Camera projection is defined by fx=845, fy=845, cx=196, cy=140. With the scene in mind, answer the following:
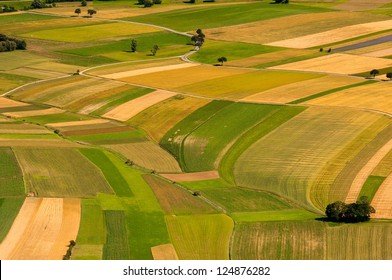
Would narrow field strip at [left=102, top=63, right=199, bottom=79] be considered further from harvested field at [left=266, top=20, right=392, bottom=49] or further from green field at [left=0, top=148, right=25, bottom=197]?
green field at [left=0, top=148, right=25, bottom=197]

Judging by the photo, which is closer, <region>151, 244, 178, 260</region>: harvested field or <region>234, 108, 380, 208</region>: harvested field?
<region>151, 244, 178, 260</region>: harvested field

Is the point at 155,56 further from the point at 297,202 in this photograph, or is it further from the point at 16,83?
the point at 297,202

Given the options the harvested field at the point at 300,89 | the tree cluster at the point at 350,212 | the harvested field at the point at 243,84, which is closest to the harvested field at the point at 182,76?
the harvested field at the point at 243,84

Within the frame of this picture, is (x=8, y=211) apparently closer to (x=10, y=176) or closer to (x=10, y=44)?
(x=10, y=176)

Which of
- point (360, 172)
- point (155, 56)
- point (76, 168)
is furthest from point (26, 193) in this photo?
point (155, 56)

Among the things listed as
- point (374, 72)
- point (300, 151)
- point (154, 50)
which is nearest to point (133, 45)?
point (154, 50)

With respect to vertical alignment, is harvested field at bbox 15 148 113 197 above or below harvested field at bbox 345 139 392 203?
below

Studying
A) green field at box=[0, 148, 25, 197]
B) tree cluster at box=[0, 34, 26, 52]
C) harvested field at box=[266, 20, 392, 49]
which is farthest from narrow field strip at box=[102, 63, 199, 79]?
green field at box=[0, 148, 25, 197]
